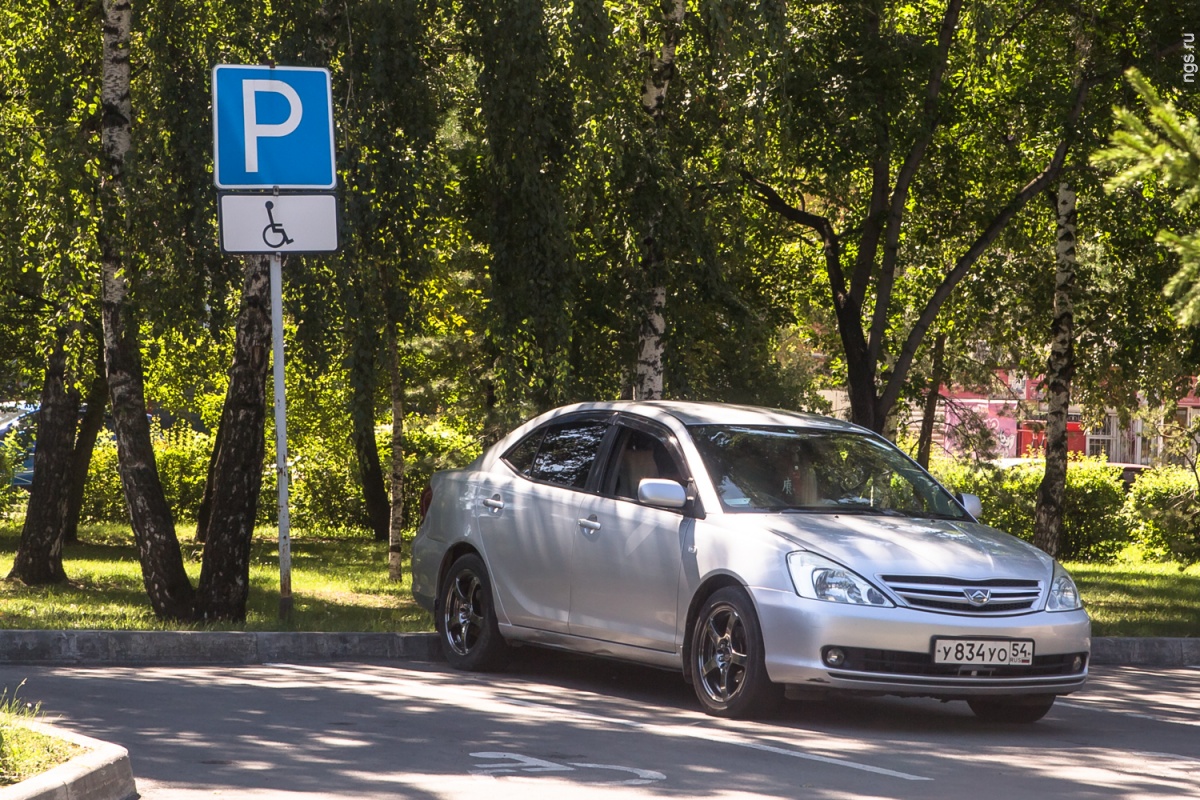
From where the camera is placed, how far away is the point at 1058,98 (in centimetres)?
1658

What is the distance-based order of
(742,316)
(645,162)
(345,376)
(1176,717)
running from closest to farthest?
(1176,717), (345,376), (645,162), (742,316)

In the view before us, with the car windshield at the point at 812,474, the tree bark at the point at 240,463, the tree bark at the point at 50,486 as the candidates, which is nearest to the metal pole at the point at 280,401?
the tree bark at the point at 240,463

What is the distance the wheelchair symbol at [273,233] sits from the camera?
11047 millimetres

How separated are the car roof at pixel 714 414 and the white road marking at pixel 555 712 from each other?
1.80 meters

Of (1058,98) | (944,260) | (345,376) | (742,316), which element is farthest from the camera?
(944,260)

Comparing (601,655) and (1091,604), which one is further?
(1091,604)

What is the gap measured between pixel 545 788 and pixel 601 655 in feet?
9.78

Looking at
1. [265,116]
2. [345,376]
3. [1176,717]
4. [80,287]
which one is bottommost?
[1176,717]

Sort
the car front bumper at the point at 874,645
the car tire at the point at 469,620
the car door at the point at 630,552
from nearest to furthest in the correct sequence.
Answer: the car front bumper at the point at 874,645, the car door at the point at 630,552, the car tire at the point at 469,620

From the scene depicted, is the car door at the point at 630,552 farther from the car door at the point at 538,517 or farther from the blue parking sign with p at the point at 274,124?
the blue parking sign with p at the point at 274,124

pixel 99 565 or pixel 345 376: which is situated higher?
pixel 345 376

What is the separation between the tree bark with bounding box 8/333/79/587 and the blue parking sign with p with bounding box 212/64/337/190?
7524mm

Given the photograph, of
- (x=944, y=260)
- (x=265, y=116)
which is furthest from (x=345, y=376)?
(x=944, y=260)

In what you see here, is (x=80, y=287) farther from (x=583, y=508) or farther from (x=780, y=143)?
(x=780, y=143)
